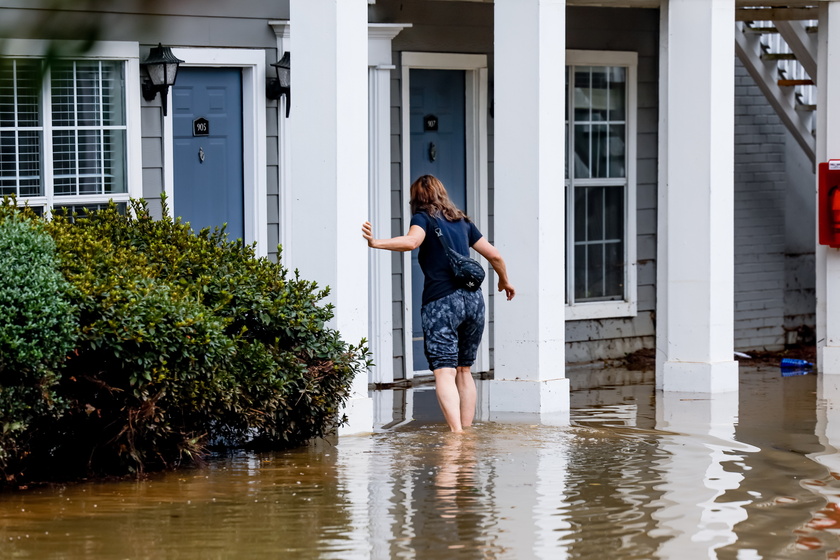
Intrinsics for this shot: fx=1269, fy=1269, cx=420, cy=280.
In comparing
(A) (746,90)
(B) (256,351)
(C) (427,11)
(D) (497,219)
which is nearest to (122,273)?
(B) (256,351)

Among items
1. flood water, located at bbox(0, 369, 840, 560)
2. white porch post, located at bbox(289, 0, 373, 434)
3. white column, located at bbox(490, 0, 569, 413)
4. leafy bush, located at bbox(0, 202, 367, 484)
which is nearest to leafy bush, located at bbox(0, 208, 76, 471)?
leafy bush, located at bbox(0, 202, 367, 484)

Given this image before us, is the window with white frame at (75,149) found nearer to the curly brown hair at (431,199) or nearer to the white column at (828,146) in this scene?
the curly brown hair at (431,199)

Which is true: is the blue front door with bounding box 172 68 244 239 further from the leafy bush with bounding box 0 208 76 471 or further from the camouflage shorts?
the leafy bush with bounding box 0 208 76 471

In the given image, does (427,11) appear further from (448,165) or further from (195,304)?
(195,304)

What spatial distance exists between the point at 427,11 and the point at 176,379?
5.16m

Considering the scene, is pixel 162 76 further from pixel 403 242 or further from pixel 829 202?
pixel 829 202

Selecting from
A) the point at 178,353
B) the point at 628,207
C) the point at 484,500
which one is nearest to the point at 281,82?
the point at 178,353

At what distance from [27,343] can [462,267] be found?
9.34 ft

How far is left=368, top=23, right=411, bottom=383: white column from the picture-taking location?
396 inches

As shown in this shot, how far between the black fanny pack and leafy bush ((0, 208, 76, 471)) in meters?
2.51

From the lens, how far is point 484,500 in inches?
229

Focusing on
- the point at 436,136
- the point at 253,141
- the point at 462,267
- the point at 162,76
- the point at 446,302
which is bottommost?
the point at 446,302

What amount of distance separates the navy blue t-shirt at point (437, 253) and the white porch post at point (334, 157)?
1.25ft

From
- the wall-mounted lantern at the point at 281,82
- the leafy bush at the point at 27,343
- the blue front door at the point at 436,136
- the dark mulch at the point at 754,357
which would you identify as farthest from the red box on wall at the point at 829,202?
the leafy bush at the point at 27,343
